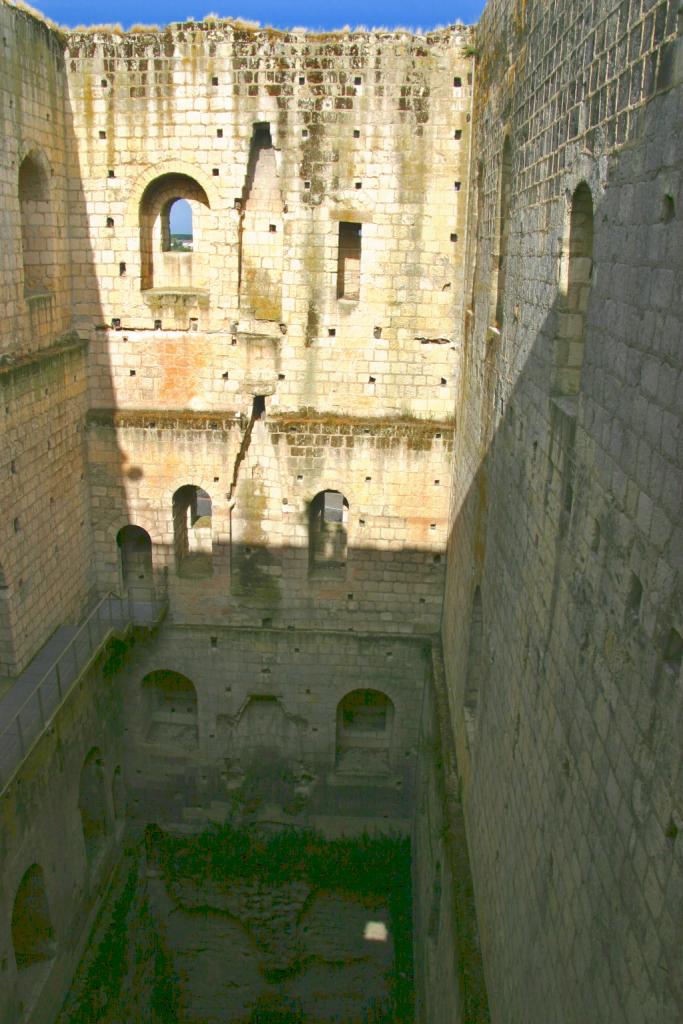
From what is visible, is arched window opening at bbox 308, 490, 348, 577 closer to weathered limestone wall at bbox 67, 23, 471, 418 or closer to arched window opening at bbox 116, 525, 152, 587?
weathered limestone wall at bbox 67, 23, 471, 418

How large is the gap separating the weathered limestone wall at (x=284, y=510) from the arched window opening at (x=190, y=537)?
7 cm

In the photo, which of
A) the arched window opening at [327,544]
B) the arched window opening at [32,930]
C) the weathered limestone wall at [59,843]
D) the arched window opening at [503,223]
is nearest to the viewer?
the arched window opening at [503,223]

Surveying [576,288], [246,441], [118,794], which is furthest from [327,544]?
[576,288]

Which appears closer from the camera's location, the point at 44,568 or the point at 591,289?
the point at 591,289

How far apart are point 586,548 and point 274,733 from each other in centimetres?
809

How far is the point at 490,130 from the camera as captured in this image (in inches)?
311

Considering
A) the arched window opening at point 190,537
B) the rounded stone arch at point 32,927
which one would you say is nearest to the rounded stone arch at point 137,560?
the arched window opening at point 190,537

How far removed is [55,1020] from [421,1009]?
3.70m

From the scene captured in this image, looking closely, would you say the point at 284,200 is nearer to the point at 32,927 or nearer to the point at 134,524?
the point at 134,524

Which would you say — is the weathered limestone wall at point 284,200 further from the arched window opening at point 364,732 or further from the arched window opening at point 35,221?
the arched window opening at point 364,732

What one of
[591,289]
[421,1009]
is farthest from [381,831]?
[591,289]

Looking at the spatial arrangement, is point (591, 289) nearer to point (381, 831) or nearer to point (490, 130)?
point (490, 130)

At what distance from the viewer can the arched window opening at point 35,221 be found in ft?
30.8

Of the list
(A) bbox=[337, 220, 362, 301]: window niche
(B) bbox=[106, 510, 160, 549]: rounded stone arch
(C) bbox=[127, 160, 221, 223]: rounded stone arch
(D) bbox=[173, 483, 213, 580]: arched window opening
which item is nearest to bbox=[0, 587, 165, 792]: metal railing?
(D) bbox=[173, 483, 213, 580]: arched window opening
